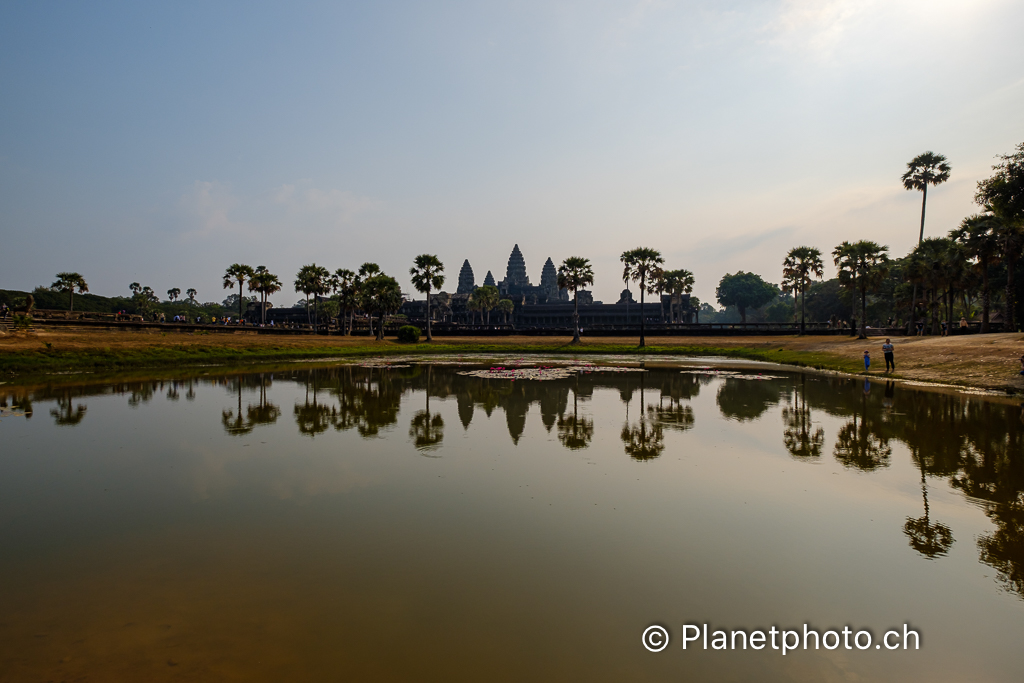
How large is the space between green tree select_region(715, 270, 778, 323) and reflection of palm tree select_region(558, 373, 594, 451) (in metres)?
140

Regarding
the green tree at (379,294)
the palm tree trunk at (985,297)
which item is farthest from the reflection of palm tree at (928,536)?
the green tree at (379,294)

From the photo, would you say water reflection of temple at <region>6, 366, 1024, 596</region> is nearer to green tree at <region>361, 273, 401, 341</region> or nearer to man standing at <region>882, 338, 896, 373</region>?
man standing at <region>882, 338, 896, 373</region>

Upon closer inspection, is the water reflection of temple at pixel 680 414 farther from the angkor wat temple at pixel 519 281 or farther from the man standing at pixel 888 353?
the angkor wat temple at pixel 519 281

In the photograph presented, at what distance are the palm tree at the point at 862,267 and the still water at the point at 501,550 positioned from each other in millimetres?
45737

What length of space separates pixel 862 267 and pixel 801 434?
4901 centimetres

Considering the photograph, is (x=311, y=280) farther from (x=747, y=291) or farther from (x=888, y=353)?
(x=747, y=291)

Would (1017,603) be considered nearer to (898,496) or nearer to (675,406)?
(898,496)

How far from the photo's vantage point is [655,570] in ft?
17.4

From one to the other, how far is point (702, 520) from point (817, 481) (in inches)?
118

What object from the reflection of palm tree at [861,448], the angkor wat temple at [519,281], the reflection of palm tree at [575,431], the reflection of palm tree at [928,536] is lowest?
the reflection of palm tree at [575,431]

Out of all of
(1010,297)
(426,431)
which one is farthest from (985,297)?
(426,431)

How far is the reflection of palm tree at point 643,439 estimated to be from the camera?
10.4m

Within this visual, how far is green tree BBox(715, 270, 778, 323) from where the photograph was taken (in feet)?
467

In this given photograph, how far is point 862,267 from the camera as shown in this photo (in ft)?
169
